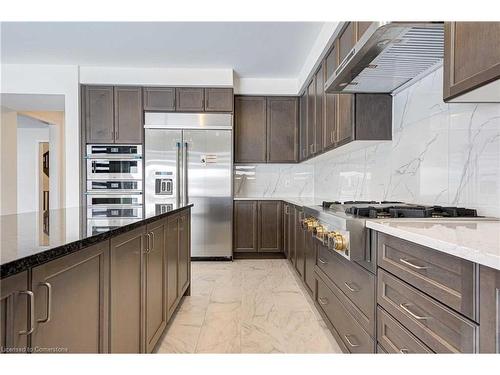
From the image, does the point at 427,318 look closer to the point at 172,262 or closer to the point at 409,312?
the point at 409,312

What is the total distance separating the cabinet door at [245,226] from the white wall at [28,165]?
17.6ft

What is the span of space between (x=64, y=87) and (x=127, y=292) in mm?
4111

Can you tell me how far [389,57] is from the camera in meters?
2.00

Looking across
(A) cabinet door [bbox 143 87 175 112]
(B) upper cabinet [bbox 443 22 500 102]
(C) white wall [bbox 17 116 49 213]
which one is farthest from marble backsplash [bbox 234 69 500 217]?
(C) white wall [bbox 17 116 49 213]

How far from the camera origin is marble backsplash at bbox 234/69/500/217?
170 cm

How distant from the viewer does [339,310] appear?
2031mm

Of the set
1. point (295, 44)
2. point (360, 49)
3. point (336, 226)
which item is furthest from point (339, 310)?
point (295, 44)

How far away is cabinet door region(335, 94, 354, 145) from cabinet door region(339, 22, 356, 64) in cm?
35

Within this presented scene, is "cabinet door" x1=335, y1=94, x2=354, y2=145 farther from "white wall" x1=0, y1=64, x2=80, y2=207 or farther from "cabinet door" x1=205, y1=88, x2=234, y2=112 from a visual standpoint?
"white wall" x1=0, y1=64, x2=80, y2=207

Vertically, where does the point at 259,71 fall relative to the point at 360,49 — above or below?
above

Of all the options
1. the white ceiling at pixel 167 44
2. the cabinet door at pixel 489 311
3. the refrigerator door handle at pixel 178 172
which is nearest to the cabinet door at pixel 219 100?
the white ceiling at pixel 167 44

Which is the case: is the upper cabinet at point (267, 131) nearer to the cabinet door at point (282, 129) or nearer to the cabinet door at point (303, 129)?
the cabinet door at point (282, 129)
